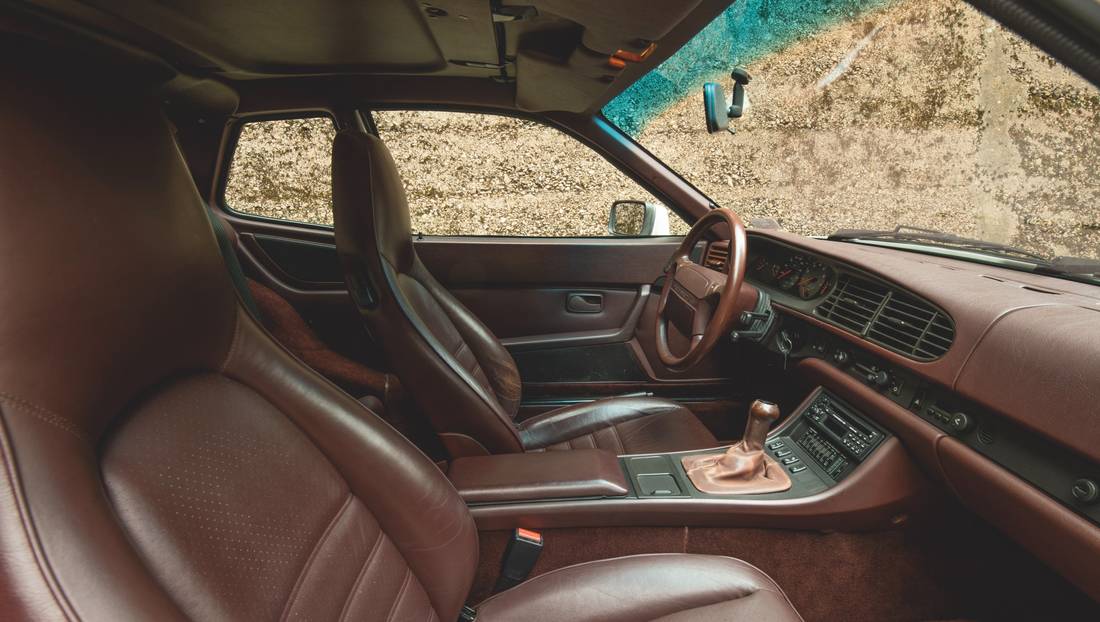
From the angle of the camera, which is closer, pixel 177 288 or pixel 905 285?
pixel 177 288

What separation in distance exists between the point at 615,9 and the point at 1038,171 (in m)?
1.34

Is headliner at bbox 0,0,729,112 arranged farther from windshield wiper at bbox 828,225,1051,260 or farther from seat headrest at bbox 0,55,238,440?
windshield wiper at bbox 828,225,1051,260

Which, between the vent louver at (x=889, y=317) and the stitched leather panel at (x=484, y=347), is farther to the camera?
the stitched leather panel at (x=484, y=347)

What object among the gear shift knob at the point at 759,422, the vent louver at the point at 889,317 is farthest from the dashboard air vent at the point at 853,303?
the gear shift knob at the point at 759,422

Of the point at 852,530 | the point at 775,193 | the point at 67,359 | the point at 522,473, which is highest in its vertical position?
the point at 67,359

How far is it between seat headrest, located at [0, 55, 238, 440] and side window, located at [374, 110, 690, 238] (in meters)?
1.36

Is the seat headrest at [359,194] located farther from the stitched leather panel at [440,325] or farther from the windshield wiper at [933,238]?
the windshield wiper at [933,238]

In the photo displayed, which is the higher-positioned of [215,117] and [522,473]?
[215,117]

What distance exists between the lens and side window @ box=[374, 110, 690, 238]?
100 inches

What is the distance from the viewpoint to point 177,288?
2.25ft

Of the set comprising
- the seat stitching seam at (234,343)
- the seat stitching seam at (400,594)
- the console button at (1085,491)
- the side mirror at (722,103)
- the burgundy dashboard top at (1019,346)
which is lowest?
the seat stitching seam at (400,594)

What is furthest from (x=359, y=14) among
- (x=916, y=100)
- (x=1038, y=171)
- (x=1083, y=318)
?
(x=916, y=100)

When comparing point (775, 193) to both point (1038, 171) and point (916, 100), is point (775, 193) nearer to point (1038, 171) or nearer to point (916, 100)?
point (916, 100)

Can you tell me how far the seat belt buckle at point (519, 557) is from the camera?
3.76 feet
